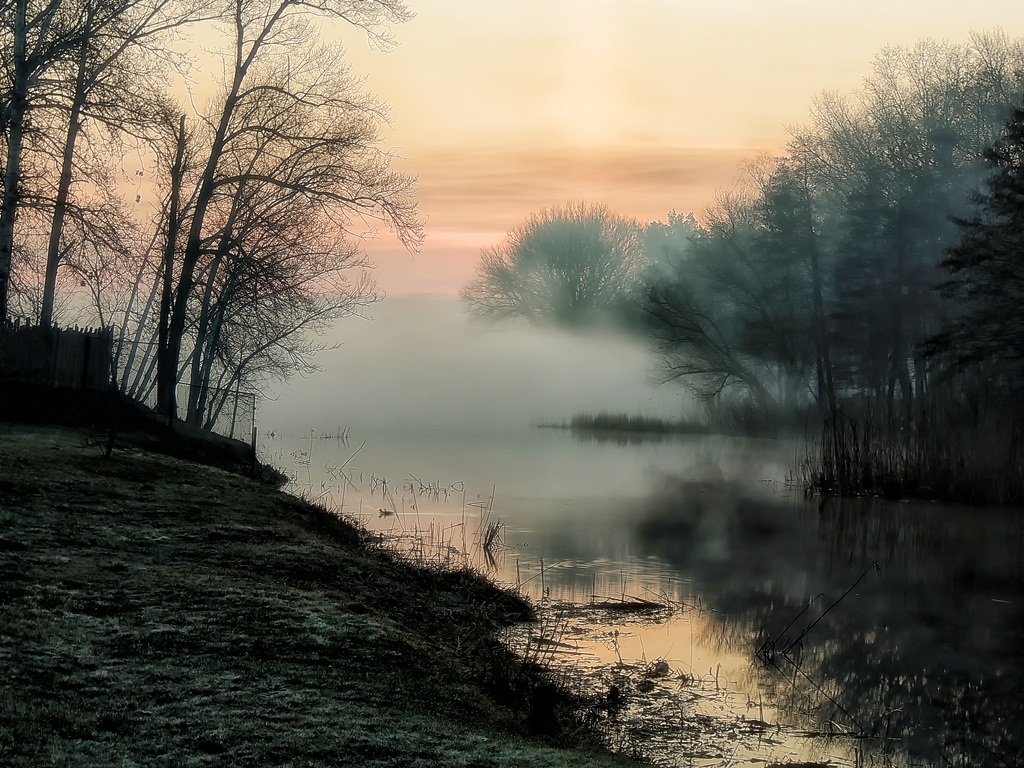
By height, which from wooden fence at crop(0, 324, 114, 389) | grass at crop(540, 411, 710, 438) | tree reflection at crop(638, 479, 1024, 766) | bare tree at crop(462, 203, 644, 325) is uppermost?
bare tree at crop(462, 203, 644, 325)

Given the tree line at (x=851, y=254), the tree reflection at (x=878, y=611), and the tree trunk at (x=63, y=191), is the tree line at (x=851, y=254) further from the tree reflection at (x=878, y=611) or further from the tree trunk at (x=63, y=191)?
the tree trunk at (x=63, y=191)

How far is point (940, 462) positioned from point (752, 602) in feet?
30.7

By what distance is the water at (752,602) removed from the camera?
7.39 metres

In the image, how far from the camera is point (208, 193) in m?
21.4

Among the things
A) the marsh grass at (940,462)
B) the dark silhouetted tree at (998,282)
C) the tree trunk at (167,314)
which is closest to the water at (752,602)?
the marsh grass at (940,462)

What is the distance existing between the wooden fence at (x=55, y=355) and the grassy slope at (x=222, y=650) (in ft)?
25.4

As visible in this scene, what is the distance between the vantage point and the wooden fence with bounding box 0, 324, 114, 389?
55.8 feet

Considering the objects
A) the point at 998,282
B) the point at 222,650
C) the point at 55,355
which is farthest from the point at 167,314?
the point at 998,282

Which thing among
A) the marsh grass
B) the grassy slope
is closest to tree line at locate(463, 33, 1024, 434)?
the marsh grass

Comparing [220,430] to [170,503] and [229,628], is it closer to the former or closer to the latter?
[170,503]

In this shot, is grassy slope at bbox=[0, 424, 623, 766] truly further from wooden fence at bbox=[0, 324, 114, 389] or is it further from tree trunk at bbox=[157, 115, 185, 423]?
tree trunk at bbox=[157, 115, 185, 423]

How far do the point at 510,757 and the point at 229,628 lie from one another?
6.60ft

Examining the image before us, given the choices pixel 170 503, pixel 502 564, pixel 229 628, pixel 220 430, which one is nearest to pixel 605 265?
pixel 220 430

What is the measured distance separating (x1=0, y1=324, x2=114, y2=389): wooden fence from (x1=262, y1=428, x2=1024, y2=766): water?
4328 mm
